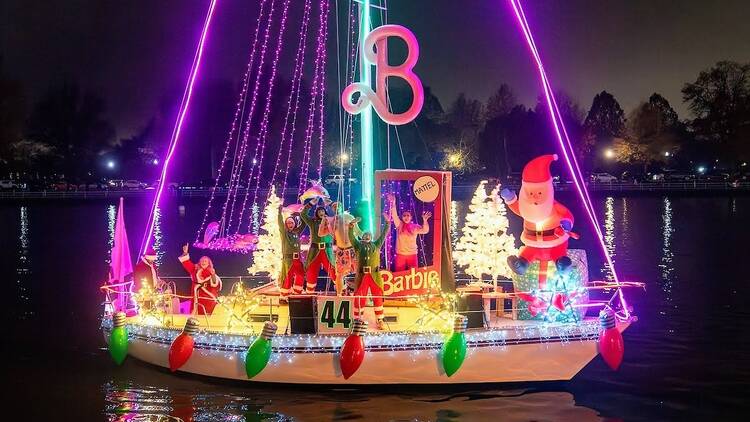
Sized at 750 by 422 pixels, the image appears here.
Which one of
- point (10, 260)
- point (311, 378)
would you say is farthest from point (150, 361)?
point (10, 260)

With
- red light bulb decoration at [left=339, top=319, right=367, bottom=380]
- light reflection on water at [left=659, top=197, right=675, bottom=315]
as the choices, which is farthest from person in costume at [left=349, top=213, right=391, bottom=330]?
light reflection on water at [left=659, top=197, right=675, bottom=315]

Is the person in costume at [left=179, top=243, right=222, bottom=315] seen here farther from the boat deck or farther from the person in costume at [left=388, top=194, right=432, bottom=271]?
the person in costume at [left=388, top=194, right=432, bottom=271]

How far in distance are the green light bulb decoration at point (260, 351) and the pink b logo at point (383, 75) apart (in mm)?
4580

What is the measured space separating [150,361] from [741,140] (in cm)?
7658

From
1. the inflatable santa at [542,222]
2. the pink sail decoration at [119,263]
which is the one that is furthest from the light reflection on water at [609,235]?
the pink sail decoration at [119,263]

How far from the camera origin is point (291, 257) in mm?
14789

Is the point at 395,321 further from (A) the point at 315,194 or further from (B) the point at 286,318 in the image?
(A) the point at 315,194

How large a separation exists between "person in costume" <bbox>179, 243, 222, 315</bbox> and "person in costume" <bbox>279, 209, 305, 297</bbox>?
4.32 ft

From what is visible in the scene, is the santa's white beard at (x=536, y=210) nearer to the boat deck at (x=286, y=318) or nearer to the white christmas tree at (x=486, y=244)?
the boat deck at (x=286, y=318)

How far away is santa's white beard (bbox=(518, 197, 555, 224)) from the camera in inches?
522

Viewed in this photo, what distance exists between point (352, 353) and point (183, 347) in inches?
118

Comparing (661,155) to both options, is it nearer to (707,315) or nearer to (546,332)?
(707,315)

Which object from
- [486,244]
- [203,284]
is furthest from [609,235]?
[203,284]

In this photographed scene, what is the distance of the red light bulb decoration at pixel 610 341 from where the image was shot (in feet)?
40.6
